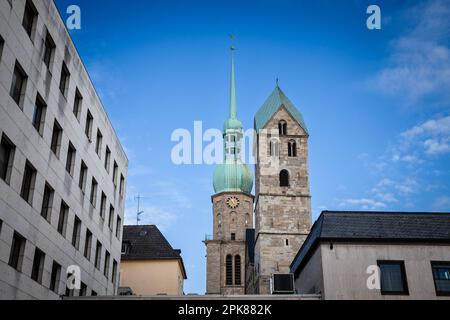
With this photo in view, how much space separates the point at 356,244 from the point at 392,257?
62.0 inches

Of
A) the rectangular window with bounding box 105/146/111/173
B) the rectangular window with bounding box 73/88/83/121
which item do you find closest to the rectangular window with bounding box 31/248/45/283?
the rectangular window with bounding box 73/88/83/121

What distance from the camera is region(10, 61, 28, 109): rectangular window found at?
19083 millimetres

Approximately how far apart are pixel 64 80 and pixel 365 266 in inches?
608

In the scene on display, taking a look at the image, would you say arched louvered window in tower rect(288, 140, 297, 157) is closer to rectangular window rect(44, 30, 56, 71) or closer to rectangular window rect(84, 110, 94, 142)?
rectangular window rect(84, 110, 94, 142)

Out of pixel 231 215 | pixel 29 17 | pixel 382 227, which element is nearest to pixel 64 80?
pixel 29 17

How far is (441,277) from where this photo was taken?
2211 centimetres

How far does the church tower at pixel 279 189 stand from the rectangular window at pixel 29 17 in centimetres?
3570

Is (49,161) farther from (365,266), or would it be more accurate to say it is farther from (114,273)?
(365,266)

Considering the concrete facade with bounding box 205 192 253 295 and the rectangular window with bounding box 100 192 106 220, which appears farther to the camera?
the concrete facade with bounding box 205 192 253 295

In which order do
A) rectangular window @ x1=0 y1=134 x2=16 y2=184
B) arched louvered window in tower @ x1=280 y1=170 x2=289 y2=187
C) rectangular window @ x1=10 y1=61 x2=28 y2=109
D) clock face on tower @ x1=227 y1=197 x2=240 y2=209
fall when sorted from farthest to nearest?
clock face on tower @ x1=227 y1=197 x2=240 y2=209, arched louvered window in tower @ x1=280 y1=170 x2=289 y2=187, rectangular window @ x1=10 y1=61 x2=28 y2=109, rectangular window @ x1=0 y1=134 x2=16 y2=184

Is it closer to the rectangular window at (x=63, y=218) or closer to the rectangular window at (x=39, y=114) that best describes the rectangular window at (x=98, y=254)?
the rectangular window at (x=63, y=218)

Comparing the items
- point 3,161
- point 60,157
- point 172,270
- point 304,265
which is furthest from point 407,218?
point 172,270

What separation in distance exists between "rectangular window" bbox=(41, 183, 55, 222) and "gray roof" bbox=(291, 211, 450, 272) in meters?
11.2
